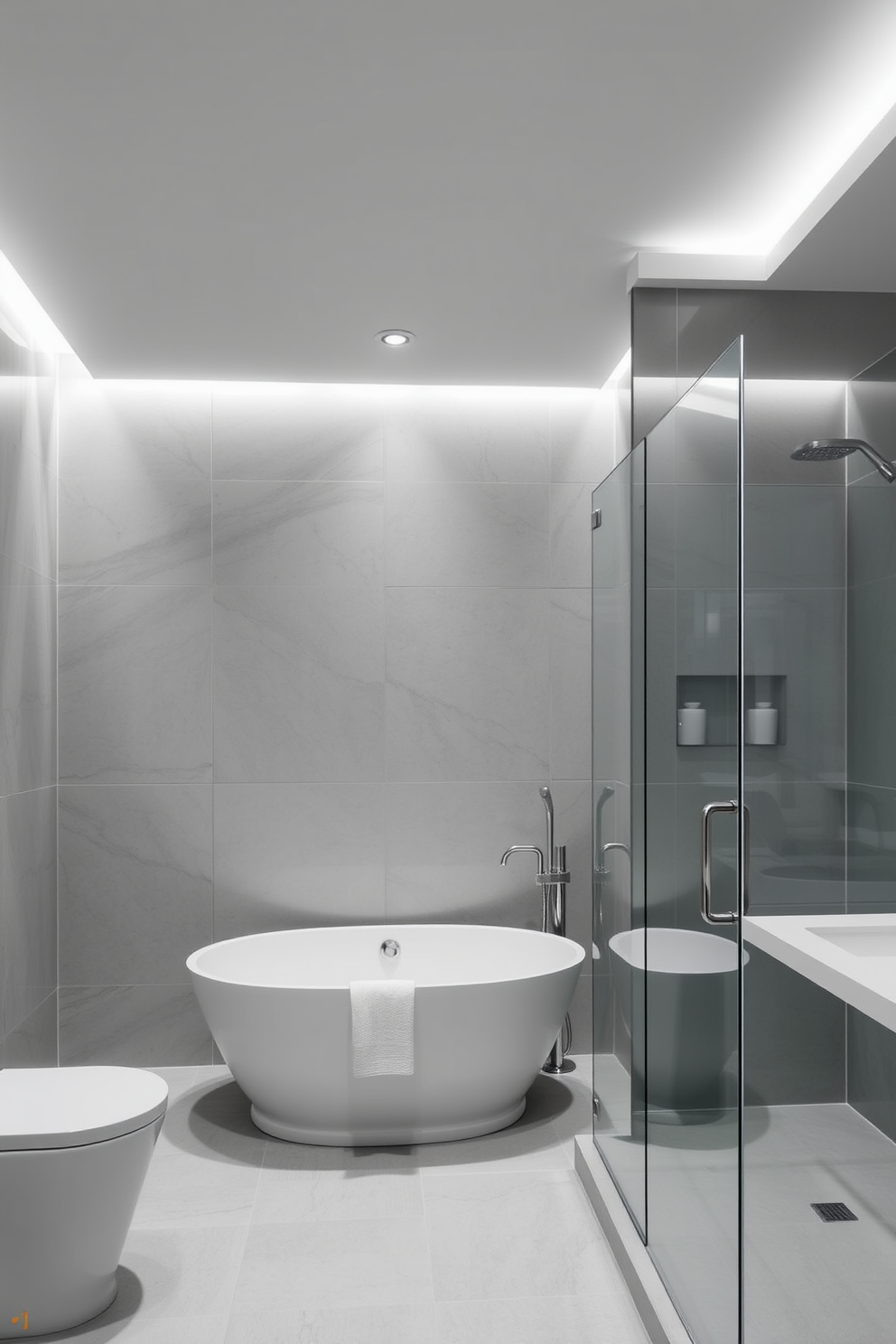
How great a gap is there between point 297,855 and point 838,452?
250 centimetres

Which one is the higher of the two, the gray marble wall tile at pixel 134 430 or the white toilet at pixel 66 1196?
the gray marble wall tile at pixel 134 430

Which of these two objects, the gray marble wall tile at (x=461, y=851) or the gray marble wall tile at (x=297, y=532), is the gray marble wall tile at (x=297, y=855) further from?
the gray marble wall tile at (x=297, y=532)

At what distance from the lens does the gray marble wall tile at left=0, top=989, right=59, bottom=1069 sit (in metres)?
3.47

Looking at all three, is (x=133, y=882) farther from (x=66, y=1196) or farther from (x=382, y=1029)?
(x=66, y=1196)

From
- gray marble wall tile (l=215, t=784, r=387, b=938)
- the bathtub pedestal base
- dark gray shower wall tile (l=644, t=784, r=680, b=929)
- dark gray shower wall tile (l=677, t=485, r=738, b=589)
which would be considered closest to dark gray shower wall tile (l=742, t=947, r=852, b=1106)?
dark gray shower wall tile (l=644, t=784, r=680, b=929)

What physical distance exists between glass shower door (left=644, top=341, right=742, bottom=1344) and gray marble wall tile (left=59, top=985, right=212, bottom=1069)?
2.21 meters

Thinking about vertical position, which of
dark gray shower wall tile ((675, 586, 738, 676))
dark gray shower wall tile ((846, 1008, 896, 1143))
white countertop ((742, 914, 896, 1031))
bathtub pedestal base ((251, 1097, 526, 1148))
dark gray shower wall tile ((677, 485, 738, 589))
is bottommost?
bathtub pedestal base ((251, 1097, 526, 1148))

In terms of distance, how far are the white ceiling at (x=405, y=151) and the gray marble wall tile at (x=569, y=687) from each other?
3.73 feet

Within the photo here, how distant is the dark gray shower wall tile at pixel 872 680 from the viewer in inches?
105

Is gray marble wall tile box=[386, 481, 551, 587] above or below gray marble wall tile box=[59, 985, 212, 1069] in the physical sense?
above

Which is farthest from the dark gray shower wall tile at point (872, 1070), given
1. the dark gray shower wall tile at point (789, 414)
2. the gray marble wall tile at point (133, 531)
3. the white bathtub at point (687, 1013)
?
the gray marble wall tile at point (133, 531)

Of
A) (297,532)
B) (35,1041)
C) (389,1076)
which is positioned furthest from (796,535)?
(35,1041)

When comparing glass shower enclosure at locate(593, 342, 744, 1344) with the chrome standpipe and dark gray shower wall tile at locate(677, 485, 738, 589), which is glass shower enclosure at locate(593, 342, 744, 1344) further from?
the chrome standpipe

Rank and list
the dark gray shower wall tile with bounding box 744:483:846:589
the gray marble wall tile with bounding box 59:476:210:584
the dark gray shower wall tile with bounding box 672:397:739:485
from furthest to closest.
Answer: the gray marble wall tile with bounding box 59:476:210:584 < the dark gray shower wall tile with bounding box 744:483:846:589 < the dark gray shower wall tile with bounding box 672:397:739:485
